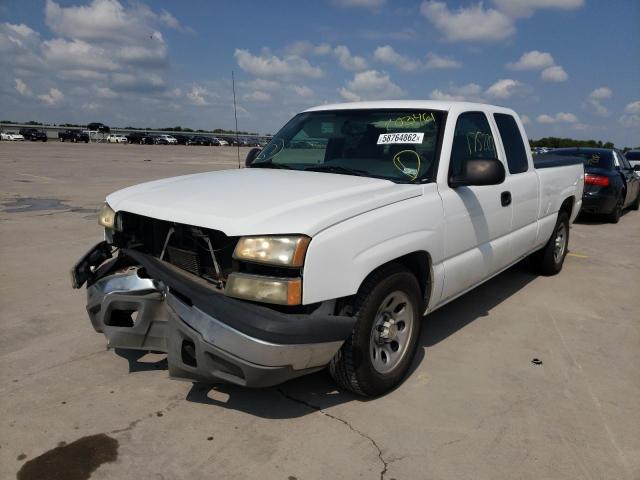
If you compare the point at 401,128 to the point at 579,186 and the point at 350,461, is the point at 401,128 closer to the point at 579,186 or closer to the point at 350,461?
the point at 350,461

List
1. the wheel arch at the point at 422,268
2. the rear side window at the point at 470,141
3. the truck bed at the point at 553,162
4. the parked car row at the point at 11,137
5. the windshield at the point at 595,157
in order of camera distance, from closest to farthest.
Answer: the wheel arch at the point at 422,268 → the rear side window at the point at 470,141 → the truck bed at the point at 553,162 → the windshield at the point at 595,157 → the parked car row at the point at 11,137

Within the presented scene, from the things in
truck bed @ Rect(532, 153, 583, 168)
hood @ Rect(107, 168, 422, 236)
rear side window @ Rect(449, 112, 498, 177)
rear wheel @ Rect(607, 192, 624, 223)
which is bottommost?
rear wheel @ Rect(607, 192, 624, 223)

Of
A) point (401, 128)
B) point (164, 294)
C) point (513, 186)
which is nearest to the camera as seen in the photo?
point (164, 294)

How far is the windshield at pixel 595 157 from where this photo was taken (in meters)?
10.5

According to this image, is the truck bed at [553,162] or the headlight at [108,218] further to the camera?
the truck bed at [553,162]

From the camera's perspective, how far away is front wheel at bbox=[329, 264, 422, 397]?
9.47 ft

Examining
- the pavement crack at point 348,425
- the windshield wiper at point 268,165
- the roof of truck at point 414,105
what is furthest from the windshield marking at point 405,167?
the pavement crack at point 348,425

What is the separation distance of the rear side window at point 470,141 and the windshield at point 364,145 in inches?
8.0

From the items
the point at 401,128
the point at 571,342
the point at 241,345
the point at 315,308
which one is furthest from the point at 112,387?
the point at 571,342

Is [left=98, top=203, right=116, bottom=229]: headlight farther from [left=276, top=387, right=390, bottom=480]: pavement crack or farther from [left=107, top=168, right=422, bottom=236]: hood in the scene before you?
[left=276, top=387, right=390, bottom=480]: pavement crack

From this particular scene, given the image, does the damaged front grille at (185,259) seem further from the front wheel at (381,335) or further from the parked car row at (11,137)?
the parked car row at (11,137)

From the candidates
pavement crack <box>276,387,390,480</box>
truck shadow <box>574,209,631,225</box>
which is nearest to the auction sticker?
pavement crack <box>276,387,390,480</box>

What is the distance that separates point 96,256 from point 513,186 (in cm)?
342

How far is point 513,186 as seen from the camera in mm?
4496
